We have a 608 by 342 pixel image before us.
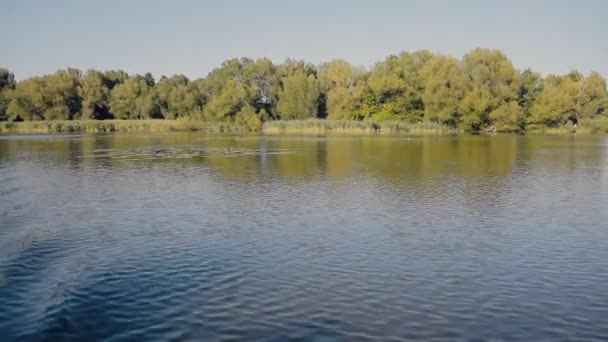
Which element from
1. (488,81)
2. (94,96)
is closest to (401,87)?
(488,81)

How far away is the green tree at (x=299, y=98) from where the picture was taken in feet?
325

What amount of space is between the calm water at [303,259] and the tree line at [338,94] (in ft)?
203

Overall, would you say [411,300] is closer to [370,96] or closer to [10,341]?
[10,341]

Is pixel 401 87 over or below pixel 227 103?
over

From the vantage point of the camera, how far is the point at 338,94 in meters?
94.4

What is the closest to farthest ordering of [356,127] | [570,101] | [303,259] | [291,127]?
1. [303,259]
2. [356,127]
3. [291,127]
4. [570,101]

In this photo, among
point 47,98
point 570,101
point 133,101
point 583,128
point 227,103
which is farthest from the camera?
point 133,101

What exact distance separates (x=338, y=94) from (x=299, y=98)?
28.3 ft

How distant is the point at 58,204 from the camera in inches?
774

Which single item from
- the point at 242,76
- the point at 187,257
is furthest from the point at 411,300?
the point at 242,76

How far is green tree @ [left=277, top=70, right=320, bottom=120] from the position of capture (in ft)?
325

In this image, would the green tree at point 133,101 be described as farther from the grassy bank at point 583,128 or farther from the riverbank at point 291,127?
the grassy bank at point 583,128

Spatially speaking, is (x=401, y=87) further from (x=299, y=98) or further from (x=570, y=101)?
(x=570, y=101)

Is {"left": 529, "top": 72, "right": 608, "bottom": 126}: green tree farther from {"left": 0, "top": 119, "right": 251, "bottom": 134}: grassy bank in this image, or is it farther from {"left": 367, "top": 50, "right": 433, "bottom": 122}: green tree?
{"left": 0, "top": 119, "right": 251, "bottom": 134}: grassy bank
